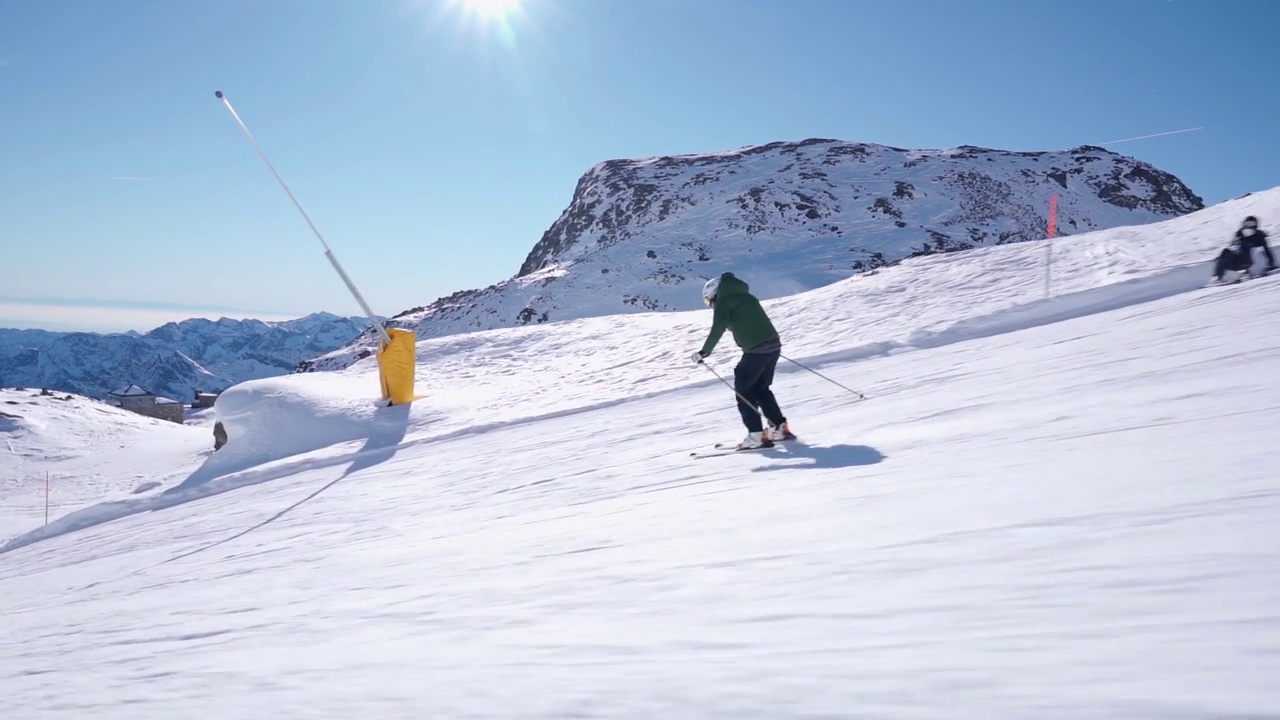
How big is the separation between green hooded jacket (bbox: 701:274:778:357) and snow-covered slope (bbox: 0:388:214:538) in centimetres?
1264

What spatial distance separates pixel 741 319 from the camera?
25.2 feet

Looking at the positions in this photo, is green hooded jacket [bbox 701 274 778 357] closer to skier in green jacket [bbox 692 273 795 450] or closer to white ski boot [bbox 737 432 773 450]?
skier in green jacket [bbox 692 273 795 450]

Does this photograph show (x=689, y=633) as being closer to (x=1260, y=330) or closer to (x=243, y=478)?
(x=1260, y=330)

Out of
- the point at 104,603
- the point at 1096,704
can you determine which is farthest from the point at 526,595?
the point at 104,603

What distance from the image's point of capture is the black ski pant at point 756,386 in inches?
301

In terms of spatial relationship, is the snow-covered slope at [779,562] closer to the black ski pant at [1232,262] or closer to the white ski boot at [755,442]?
the white ski boot at [755,442]

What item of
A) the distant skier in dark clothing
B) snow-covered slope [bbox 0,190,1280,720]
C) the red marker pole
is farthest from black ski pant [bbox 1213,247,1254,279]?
the red marker pole

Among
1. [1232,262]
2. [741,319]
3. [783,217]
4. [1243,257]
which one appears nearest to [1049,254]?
[1232,262]

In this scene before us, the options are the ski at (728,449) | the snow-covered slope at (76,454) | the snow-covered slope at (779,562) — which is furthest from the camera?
the snow-covered slope at (76,454)

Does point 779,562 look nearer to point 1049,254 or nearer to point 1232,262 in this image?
point 1232,262

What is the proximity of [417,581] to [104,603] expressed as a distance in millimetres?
3513

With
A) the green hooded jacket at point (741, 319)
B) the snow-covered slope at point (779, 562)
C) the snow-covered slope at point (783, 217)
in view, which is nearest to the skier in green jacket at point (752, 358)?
the green hooded jacket at point (741, 319)

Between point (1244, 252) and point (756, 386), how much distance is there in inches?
328

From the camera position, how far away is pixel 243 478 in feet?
41.3
